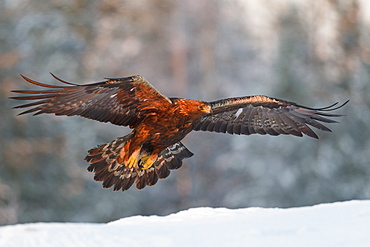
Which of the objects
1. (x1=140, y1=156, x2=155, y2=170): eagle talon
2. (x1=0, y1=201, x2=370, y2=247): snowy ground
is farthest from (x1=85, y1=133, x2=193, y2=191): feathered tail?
Result: (x1=0, y1=201, x2=370, y2=247): snowy ground

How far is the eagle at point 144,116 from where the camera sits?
5.52 metres

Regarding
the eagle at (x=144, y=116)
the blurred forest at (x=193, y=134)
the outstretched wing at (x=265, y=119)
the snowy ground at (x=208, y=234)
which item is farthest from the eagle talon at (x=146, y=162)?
the blurred forest at (x=193, y=134)

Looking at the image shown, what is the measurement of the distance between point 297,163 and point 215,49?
8.56 metres

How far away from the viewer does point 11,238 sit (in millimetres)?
3064

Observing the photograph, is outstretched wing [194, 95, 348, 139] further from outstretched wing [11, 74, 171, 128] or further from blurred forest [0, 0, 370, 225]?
blurred forest [0, 0, 370, 225]

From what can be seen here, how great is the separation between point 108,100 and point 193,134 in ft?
63.1

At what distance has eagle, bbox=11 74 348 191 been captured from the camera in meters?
5.52

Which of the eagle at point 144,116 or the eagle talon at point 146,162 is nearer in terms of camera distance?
the eagle at point 144,116

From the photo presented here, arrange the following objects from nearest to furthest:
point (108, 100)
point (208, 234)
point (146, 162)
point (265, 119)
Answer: point (208, 234), point (108, 100), point (146, 162), point (265, 119)

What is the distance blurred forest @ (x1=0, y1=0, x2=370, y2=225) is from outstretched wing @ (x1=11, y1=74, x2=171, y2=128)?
13.2 metres

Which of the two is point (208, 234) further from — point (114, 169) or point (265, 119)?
point (265, 119)

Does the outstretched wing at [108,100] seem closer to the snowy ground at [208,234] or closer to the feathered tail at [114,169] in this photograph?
the feathered tail at [114,169]

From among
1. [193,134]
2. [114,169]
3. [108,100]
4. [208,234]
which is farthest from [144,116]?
[193,134]

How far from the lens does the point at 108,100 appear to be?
5832 mm
